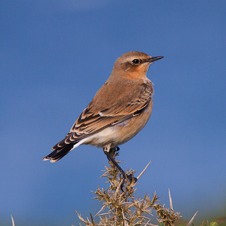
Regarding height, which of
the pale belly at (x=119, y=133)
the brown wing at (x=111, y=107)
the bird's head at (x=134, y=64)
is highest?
the bird's head at (x=134, y=64)

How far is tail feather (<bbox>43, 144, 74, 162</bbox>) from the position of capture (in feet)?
19.1

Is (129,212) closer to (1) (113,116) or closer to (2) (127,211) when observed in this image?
(2) (127,211)

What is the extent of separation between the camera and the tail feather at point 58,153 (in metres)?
5.83

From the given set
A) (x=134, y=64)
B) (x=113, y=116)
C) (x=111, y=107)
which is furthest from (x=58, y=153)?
(x=134, y=64)

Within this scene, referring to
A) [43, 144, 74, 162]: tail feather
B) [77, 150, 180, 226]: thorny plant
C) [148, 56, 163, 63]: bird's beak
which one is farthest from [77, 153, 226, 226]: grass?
[148, 56, 163, 63]: bird's beak

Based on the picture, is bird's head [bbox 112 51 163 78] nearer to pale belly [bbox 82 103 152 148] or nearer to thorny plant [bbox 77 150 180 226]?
pale belly [bbox 82 103 152 148]

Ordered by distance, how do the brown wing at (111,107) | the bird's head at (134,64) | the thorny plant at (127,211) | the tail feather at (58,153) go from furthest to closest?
1. the bird's head at (134,64)
2. the brown wing at (111,107)
3. the tail feather at (58,153)
4. the thorny plant at (127,211)

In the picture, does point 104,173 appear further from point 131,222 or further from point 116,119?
point 116,119

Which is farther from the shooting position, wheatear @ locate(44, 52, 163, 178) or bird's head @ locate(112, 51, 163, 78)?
bird's head @ locate(112, 51, 163, 78)

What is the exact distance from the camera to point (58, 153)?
591 cm

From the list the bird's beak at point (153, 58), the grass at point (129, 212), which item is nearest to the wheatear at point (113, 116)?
the bird's beak at point (153, 58)

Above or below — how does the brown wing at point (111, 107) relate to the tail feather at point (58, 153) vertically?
above

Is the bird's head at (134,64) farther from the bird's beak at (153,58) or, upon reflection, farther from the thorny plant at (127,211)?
the thorny plant at (127,211)

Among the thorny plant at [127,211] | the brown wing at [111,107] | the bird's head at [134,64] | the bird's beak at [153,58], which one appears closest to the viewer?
the thorny plant at [127,211]
